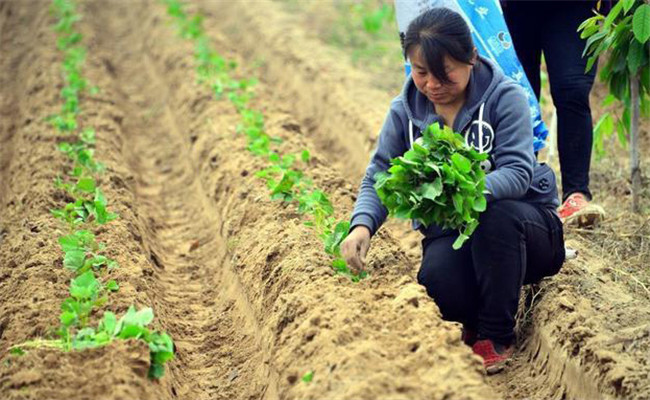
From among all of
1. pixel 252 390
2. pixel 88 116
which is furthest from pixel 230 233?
pixel 88 116

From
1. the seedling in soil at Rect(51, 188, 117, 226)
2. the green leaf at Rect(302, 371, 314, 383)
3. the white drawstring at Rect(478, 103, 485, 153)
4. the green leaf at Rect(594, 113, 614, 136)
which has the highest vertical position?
the white drawstring at Rect(478, 103, 485, 153)

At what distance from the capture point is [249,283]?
498cm

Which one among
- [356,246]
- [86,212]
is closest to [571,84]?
[356,246]

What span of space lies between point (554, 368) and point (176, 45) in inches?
295

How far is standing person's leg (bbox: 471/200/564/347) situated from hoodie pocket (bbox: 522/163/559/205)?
6cm

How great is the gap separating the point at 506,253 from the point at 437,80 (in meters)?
0.77

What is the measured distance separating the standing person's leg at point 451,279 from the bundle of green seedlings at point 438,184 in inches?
7.5

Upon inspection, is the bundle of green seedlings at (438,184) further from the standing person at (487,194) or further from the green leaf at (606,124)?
the green leaf at (606,124)

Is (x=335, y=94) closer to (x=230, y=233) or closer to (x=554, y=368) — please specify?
(x=230, y=233)

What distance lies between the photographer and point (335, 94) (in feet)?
27.8

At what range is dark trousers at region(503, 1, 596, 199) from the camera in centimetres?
502

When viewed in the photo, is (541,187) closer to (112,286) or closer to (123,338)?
(123,338)

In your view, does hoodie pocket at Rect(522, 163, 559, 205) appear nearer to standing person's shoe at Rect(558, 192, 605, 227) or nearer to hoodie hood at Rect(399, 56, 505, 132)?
hoodie hood at Rect(399, 56, 505, 132)

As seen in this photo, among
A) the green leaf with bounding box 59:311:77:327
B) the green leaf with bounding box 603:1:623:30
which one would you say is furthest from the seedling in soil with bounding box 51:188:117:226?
the green leaf with bounding box 603:1:623:30
